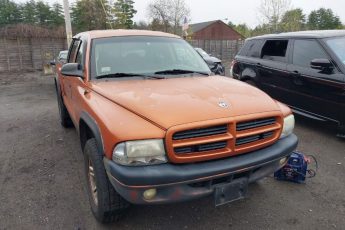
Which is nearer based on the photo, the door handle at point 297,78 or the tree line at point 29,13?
the door handle at point 297,78

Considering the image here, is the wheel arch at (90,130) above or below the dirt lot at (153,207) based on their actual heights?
above

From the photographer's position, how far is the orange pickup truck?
240 cm

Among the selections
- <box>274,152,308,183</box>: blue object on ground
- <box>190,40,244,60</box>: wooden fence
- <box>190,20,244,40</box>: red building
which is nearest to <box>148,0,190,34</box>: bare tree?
<box>190,40,244,60</box>: wooden fence

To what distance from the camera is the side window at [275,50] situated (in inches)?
245

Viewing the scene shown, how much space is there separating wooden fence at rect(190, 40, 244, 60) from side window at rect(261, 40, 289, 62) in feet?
58.3

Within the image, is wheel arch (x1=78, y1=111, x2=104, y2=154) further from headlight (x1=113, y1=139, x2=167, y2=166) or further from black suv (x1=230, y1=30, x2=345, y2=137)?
black suv (x1=230, y1=30, x2=345, y2=137)

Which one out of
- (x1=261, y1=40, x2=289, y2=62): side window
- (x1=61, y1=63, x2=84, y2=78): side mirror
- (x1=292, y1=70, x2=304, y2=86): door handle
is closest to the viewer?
(x1=61, y1=63, x2=84, y2=78): side mirror

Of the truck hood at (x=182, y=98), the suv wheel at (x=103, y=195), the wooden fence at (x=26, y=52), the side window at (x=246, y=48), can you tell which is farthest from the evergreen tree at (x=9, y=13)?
the suv wheel at (x=103, y=195)

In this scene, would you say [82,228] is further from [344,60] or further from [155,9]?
[155,9]

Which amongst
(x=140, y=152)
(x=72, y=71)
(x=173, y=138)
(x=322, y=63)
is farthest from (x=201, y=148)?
(x=322, y=63)

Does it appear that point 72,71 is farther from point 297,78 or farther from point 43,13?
point 43,13

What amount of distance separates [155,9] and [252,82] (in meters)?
28.9

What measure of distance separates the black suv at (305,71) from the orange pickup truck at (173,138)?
2.38m

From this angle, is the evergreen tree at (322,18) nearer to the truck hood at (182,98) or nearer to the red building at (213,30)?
the red building at (213,30)
